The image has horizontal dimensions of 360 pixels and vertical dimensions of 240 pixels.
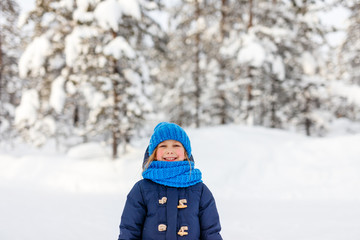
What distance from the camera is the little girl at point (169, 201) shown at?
2.38 meters

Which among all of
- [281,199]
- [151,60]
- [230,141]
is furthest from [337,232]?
[151,60]

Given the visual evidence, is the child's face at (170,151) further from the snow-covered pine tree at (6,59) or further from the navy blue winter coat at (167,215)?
the snow-covered pine tree at (6,59)

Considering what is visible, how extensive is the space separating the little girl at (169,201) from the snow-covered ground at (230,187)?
2.89 metres

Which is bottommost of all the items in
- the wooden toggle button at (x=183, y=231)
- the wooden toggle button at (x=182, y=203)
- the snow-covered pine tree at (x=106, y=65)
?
the wooden toggle button at (x=183, y=231)

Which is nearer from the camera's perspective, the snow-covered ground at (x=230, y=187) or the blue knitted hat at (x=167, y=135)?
the blue knitted hat at (x=167, y=135)

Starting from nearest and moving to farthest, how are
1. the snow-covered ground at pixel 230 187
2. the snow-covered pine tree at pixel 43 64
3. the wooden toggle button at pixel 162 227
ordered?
the wooden toggle button at pixel 162 227 < the snow-covered ground at pixel 230 187 < the snow-covered pine tree at pixel 43 64

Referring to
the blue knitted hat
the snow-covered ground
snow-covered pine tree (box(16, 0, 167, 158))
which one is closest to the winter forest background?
snow-covered pine tree (box(16, 0, 167, 158))

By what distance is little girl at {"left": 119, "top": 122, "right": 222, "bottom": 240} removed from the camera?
93.7 inches

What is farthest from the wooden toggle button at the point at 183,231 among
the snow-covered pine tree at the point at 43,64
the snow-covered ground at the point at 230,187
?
the snow-covered pine tree at the point at 43,64

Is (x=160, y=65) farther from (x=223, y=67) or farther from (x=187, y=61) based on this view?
(x=223, y=67)

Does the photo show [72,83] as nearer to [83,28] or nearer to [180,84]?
[83,28]

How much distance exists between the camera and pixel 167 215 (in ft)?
7.79

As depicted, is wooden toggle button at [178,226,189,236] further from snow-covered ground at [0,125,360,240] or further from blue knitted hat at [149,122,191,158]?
snow-covered ground at [0,125,360,240]

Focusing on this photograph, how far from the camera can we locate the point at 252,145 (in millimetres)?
11461
